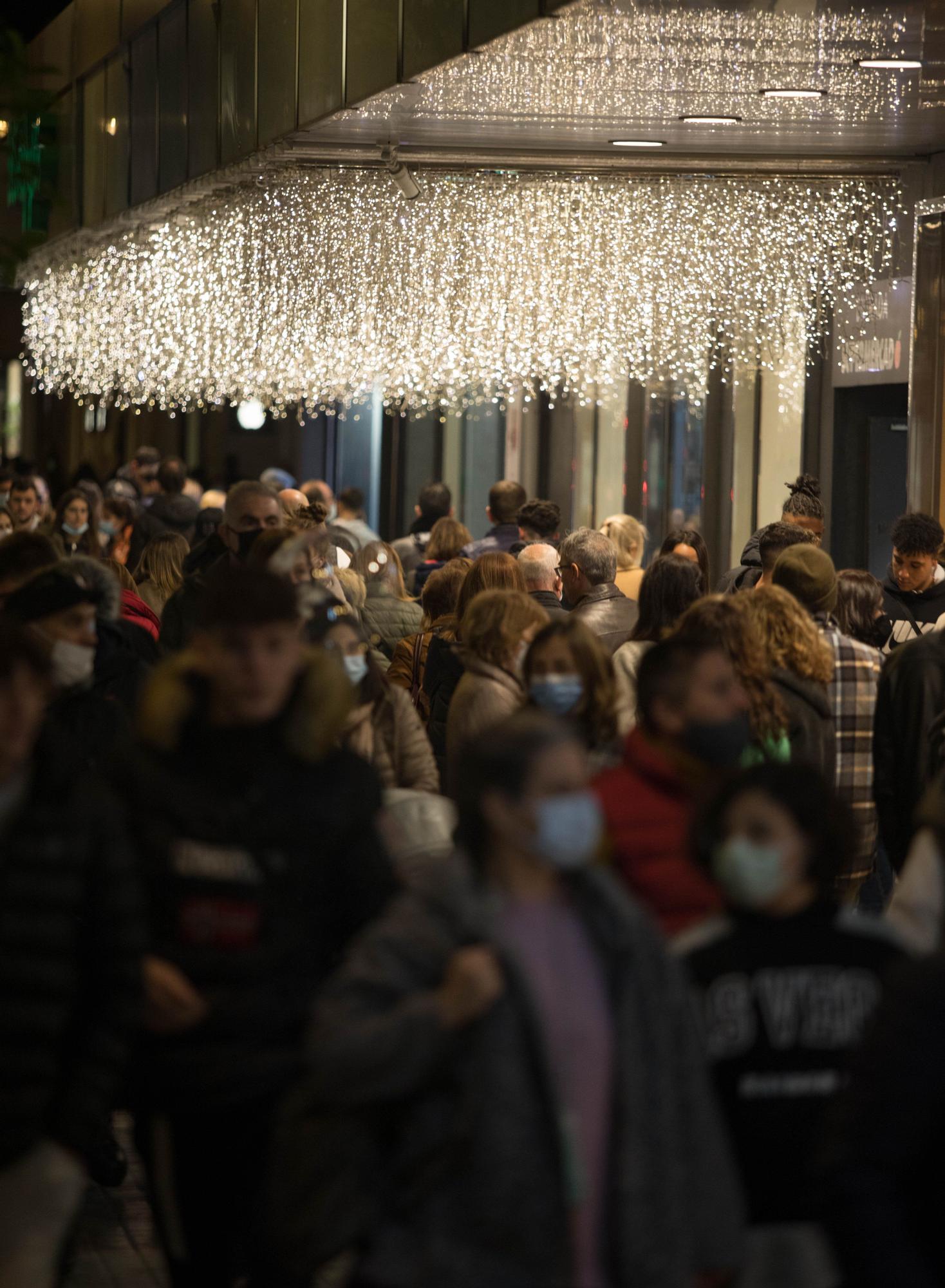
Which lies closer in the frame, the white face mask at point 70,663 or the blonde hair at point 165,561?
the white face mask at point 70,663

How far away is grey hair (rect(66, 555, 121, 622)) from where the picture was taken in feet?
19.1

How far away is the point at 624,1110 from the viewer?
10.5 ft

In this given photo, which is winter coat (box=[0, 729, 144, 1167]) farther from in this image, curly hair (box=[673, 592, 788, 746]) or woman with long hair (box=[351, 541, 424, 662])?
woman with long hair (box=[351, 541, 424, 662])

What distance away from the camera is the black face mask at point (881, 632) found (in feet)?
29.0

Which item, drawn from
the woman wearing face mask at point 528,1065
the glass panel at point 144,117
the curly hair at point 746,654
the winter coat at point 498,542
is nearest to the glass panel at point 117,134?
the glass panel at point 144,117

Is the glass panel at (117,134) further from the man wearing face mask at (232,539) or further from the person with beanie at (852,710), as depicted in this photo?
the person with beanie at (852,710)

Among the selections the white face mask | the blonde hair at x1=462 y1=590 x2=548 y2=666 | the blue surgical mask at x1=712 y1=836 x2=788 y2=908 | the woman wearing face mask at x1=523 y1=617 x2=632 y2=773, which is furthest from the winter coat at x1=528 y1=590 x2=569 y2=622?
the blue surgical mask at x1=712 y1=836 x2=788 y2=908

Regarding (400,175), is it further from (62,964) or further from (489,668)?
(62,964)

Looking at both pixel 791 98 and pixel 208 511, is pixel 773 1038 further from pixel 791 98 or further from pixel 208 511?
pixel 208 511

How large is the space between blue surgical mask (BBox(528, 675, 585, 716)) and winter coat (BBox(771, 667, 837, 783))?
1.09 metres

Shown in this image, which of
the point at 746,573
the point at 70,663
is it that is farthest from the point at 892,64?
the point at 70,663

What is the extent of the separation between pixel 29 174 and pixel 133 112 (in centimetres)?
1439

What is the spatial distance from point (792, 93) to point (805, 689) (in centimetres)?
632

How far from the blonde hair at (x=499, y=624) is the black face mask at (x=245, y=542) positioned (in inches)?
78.7
